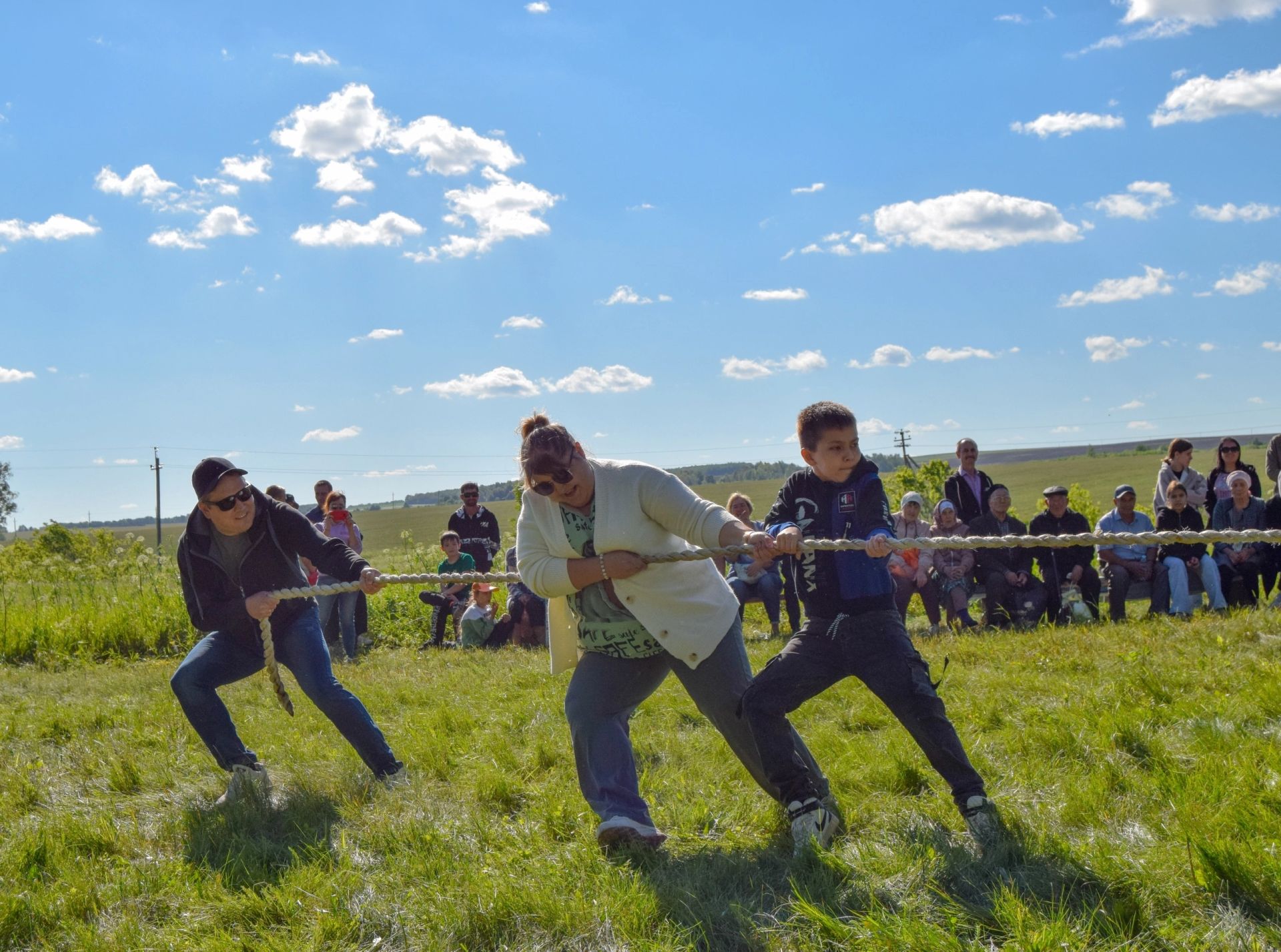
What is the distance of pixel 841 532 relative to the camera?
4.14 metres

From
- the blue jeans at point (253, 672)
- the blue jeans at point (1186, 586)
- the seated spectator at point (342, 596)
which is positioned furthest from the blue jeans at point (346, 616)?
the blue jeans at point (1186, 586)

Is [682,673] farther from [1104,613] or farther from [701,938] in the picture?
[1104,613]

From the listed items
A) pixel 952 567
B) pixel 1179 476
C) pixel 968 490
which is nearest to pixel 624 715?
pixel 952 567

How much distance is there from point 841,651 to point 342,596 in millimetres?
8434

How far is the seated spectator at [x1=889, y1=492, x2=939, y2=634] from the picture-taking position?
1028 centimetres

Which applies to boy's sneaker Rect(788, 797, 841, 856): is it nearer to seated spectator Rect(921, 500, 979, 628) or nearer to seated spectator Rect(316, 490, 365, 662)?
seated spectator Rect(921, 500, 979, 628)

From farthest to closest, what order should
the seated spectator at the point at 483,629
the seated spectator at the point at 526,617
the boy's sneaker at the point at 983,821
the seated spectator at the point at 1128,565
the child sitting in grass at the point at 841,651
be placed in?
the seated spectator at the point at 483,629 < the seated spectator at the point at 526,617 < the seated spectator at the point at 1128,565 < the child sitting in grass at the point at 841,651 < the boy's sneaker at the point at 983,821

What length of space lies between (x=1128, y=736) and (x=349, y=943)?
357 cm

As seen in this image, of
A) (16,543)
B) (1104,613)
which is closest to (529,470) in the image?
(1104,613)

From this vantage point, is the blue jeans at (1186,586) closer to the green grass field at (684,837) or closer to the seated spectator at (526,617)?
the green grass field at (684,837)

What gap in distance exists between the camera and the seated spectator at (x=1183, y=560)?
998cm

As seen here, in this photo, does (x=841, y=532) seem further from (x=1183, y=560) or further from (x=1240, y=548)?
(x=1240, y=548)

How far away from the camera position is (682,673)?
168 inches

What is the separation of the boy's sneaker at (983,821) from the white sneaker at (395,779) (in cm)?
262
